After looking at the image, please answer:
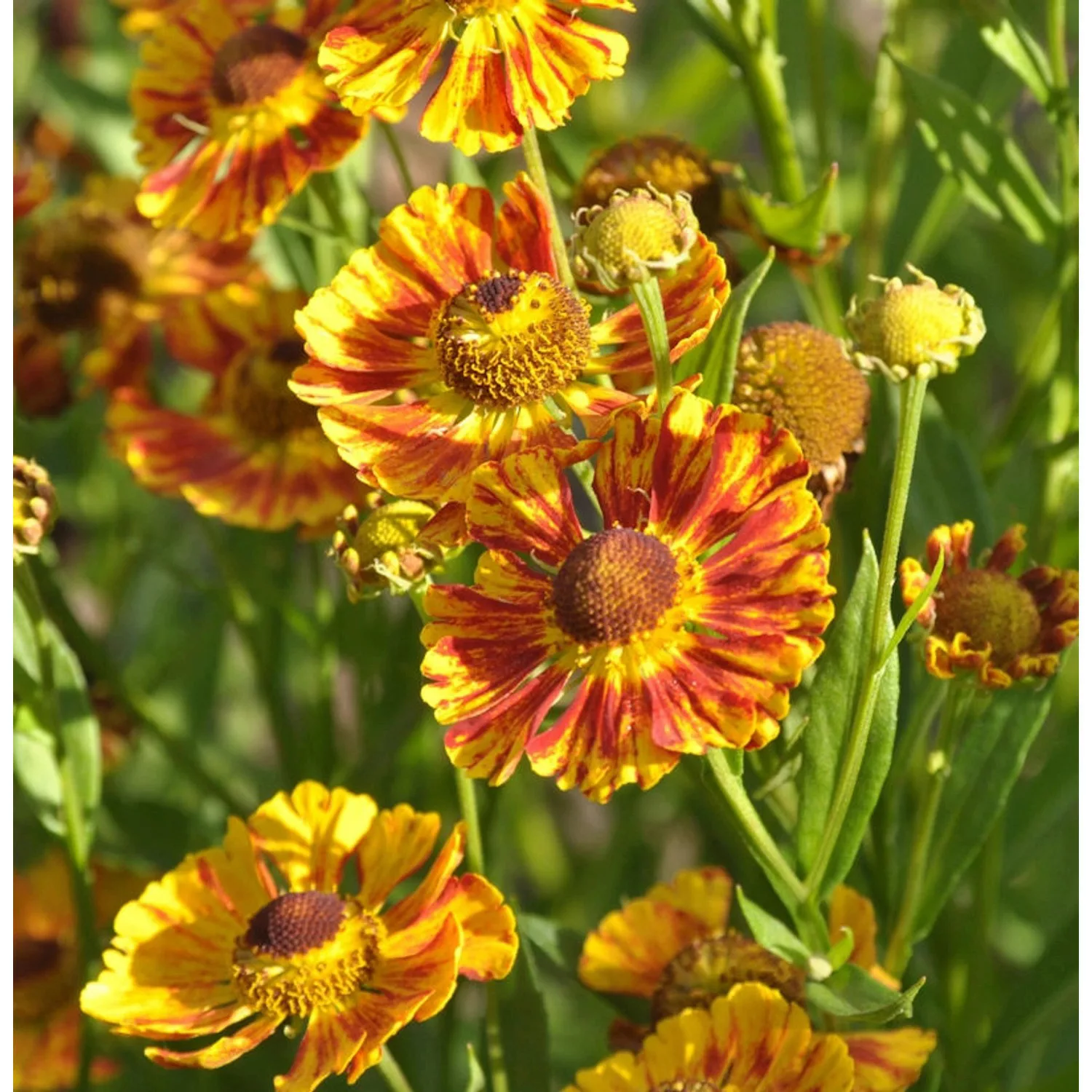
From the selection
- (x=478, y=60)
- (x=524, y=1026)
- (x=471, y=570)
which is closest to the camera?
(x=478, y=60)

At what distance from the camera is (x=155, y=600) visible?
199 cm

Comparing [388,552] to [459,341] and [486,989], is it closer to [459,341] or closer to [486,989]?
[459,341]

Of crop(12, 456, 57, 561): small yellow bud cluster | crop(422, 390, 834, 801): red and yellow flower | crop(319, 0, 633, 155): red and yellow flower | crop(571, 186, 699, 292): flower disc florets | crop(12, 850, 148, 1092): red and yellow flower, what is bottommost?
crop(12, 850, 148, 1092): red and yellow flower

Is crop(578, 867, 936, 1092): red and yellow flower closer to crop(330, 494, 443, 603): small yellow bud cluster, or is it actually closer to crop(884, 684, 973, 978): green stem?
crop(884, 684, 973, 978): green stem

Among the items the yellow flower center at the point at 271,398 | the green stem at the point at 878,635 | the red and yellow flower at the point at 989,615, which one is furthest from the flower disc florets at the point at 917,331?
the yellow flower center at the point at 271,398

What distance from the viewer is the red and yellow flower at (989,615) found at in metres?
0.92

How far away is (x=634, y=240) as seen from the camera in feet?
2.77

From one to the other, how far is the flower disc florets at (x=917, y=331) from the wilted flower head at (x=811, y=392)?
0.07m

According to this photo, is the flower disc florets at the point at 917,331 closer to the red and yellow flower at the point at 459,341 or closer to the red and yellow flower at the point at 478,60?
the red and yellow flower at the point at 459,341

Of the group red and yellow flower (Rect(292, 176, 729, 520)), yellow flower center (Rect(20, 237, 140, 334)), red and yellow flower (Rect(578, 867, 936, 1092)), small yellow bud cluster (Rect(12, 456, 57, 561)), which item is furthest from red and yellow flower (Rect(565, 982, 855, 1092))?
yellow flower center (Rect(20, 237, 140, 334))

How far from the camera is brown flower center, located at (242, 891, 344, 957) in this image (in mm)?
949

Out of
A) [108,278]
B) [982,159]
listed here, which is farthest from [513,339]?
[108,278]

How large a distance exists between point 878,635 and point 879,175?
68 cm

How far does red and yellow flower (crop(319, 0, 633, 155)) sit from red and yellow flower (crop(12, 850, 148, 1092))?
72cm
